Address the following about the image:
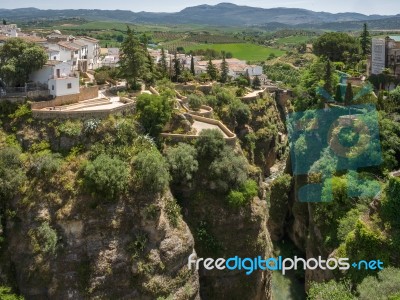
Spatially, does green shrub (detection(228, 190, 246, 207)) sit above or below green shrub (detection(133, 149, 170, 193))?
Result: below

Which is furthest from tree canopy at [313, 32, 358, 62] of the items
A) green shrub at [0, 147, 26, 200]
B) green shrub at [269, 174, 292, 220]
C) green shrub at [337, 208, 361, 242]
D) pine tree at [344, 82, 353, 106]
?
green shrub at [0, 147, 26, 200]

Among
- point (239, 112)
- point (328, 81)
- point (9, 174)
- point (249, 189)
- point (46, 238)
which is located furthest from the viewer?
point (239, 112)

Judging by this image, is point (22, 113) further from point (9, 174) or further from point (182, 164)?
point (182, 164)

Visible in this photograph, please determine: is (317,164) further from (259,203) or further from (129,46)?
(129,46)

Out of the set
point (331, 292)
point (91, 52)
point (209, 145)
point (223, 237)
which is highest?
point (91, 52)


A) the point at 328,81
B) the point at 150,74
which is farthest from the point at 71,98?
the point at 328,81

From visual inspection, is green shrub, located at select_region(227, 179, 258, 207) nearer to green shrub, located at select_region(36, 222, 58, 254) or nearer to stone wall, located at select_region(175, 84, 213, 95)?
green shrub, located at select_region(36, 222, 58, 254)
